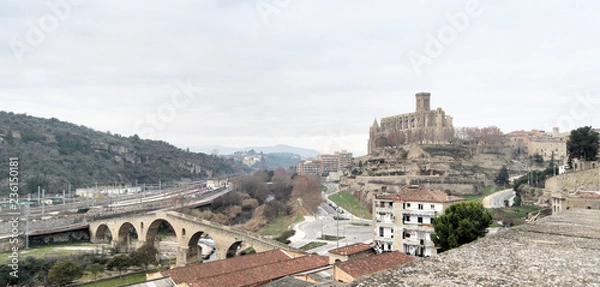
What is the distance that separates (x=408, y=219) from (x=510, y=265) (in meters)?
18.9

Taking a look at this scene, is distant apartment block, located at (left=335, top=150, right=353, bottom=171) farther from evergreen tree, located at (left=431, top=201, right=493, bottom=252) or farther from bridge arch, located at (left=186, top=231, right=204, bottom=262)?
→ evergreen tree, located at (left=431, top=201, right=493, bottom=252)

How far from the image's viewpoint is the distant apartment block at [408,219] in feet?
77.9

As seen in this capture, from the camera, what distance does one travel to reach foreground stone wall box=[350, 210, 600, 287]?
17.1 ft

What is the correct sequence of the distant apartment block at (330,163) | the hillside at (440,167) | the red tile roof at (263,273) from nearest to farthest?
the red tile roof at (263,273) → the hillside at (440,167) → the distant apartment block at (330,163)

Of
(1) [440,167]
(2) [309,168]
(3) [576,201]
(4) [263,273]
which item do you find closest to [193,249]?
(4) [263,273]

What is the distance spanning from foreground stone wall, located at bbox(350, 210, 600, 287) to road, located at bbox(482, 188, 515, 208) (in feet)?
108

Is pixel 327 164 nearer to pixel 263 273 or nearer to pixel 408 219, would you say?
pixel 408 219

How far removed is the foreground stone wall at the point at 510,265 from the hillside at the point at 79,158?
63.7 meters

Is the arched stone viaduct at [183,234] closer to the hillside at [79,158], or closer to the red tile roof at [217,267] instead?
the red tile roof at [217,267]

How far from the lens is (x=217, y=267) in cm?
2073

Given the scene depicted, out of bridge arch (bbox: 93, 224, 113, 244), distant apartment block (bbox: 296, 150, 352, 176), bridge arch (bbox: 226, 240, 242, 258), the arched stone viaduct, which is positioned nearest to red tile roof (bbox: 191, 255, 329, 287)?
the arched stone viaduct

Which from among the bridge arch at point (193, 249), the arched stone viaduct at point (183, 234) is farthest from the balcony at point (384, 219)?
the bridge arch at point (193, 249)

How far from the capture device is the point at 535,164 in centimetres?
6500

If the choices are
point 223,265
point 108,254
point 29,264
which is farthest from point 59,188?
point 223,265
